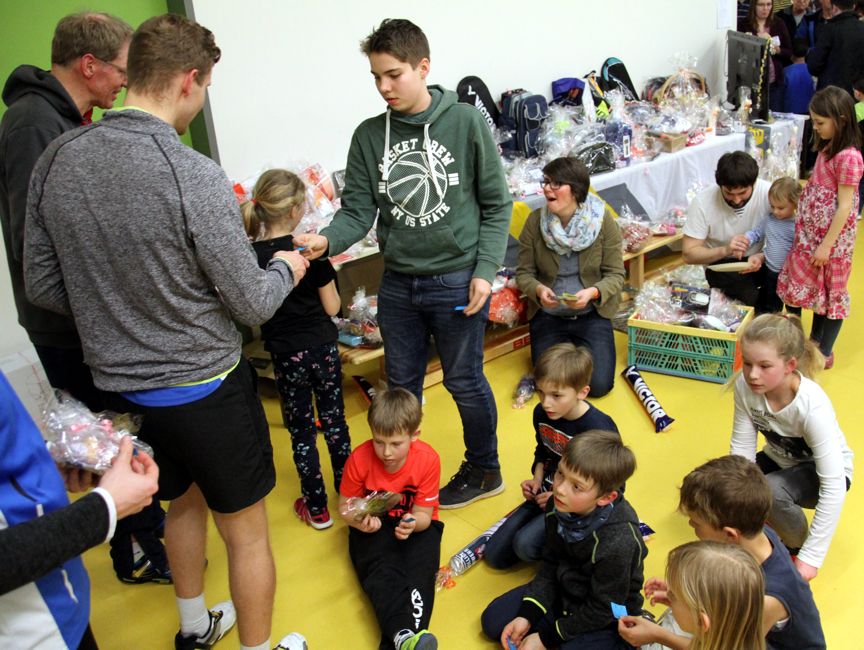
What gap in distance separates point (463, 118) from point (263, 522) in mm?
1488

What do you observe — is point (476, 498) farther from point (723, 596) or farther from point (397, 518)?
point (723, 596)

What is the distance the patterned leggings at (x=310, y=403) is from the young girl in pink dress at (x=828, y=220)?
2.28 meters

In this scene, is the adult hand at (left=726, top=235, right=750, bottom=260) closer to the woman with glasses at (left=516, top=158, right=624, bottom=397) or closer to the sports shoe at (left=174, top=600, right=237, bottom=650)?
the woman with glasses at (left=516, top=158, right=624, bottom=397)

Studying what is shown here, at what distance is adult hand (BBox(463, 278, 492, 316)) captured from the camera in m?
2.73

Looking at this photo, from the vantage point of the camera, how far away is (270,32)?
4250 mm

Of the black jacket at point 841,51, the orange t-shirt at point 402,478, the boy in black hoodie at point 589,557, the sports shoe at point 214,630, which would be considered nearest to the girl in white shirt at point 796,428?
the boy in black hoodie at point 589,557

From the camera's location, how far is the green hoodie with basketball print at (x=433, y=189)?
268cm

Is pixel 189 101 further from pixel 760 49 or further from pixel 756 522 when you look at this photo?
pixel 760 49

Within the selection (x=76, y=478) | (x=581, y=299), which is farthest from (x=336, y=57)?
(x=76, y=478)

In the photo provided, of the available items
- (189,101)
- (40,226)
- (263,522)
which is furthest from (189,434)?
(189,101)

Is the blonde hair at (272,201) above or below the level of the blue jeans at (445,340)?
above

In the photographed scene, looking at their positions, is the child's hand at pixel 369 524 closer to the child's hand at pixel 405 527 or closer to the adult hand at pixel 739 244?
the child's hand at pixel 405 527

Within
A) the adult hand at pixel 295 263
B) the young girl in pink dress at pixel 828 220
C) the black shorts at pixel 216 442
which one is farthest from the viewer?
the young girl in pink dress at pixel 828 220

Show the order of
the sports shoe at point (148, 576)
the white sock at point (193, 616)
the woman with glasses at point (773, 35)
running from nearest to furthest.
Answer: the white sock at point (193, 616)
the sports shoe at point (148, 576)
the woman with glasses at point (773, 35)
